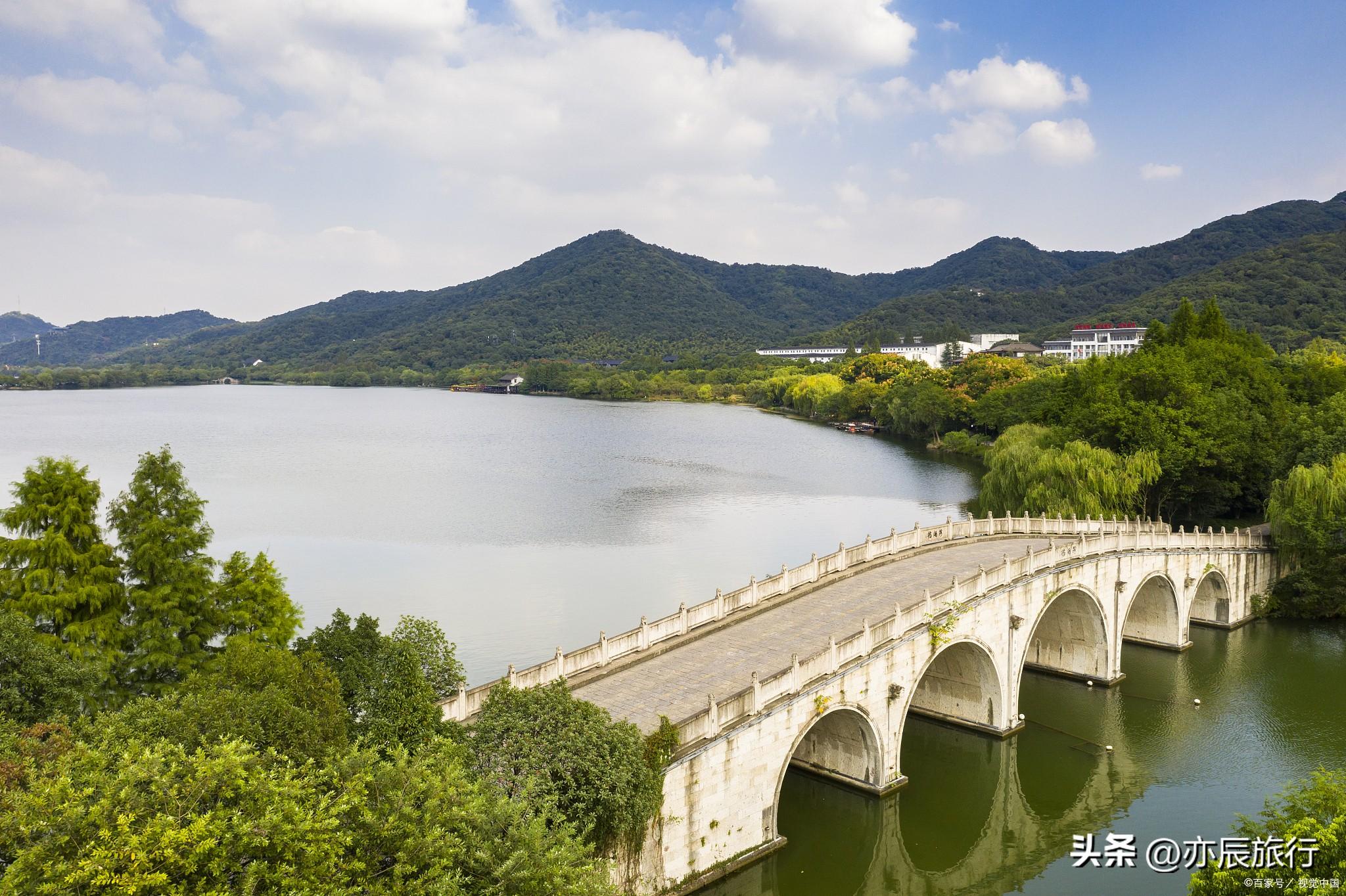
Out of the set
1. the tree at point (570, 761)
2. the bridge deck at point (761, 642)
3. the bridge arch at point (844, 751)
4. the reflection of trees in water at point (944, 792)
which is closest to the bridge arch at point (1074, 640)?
the bridge deck at point (761, 642)

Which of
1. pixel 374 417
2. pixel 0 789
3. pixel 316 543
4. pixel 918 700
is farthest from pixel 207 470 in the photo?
pixel 0 789

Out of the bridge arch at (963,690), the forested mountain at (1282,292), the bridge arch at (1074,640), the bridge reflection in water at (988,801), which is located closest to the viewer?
the bridge reflection in water at (988,801)

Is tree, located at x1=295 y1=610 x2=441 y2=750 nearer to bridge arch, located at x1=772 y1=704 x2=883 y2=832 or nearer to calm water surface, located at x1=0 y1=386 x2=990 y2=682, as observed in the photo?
bridge arch, located at x1=772 y1=704 x2=883 y2=832

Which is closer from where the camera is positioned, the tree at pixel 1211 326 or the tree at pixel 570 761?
the tree at pixel 570 761

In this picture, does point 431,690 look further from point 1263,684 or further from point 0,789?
point 1263,684

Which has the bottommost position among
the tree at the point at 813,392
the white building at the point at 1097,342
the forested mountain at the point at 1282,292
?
the tree at the point at 813,392

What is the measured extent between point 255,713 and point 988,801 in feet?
65.5

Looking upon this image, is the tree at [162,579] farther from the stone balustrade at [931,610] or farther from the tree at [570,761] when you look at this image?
the stone balustrade at [931,610]

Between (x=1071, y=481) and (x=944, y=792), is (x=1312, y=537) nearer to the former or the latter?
(x=1071, y=481)

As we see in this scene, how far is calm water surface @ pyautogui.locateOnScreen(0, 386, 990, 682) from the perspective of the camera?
41.3 metres

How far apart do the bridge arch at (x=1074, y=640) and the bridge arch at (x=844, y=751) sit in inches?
420

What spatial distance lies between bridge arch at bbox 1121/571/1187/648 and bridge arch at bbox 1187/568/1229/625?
2.17 metres

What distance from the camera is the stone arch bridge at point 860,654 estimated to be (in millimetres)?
18953

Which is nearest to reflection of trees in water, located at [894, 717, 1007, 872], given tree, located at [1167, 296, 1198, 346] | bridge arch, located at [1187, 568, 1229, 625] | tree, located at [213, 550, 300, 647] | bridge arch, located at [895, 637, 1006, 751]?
bridge arch, located at [895, 637, 1006, 751]
